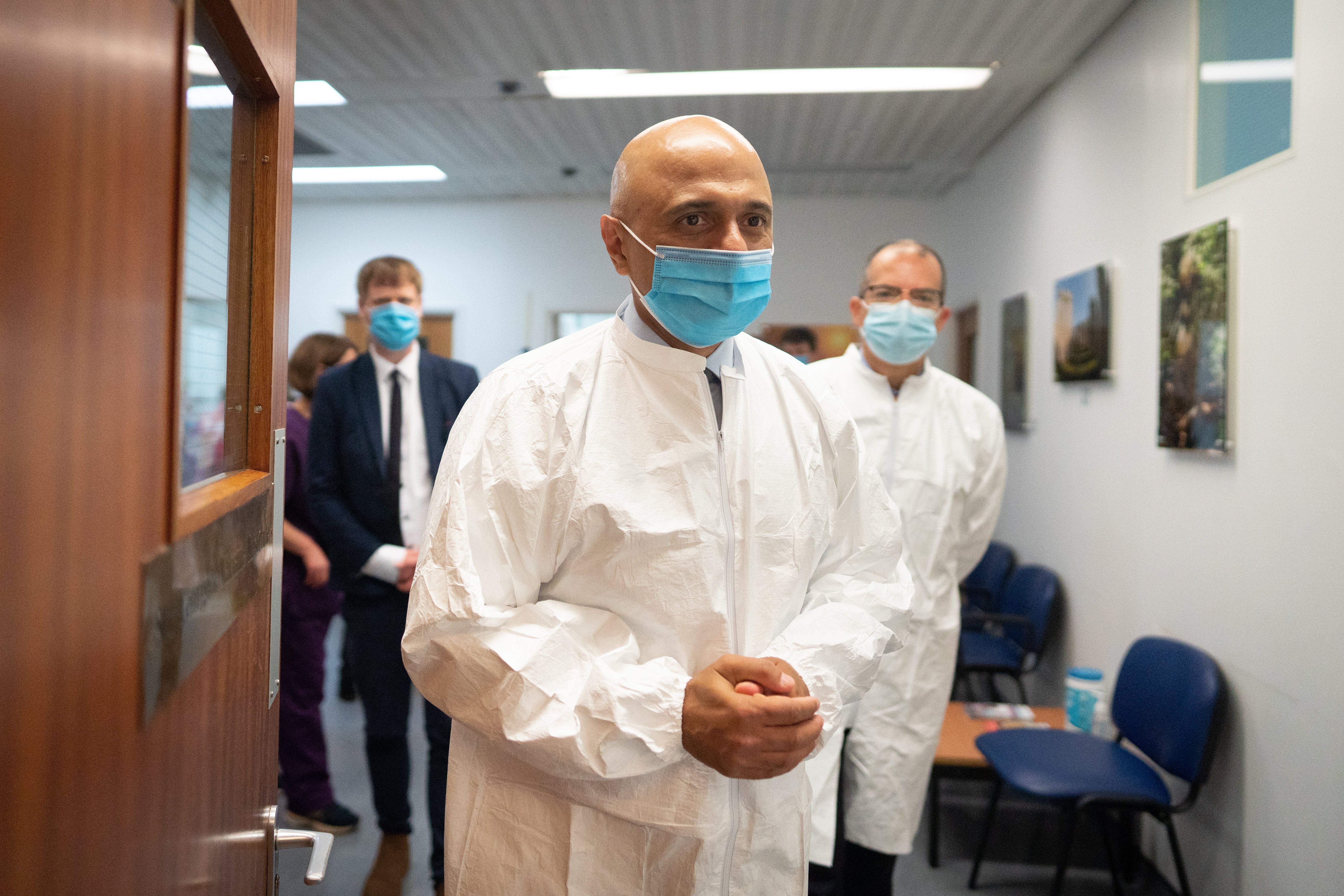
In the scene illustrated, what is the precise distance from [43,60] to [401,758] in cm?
243

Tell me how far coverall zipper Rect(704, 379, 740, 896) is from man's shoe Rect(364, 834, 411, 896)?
1.75 m

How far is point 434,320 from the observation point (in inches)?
285

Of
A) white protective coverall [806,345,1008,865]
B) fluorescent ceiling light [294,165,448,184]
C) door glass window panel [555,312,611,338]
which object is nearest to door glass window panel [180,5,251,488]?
white protective coverall [806,345,1008,865]

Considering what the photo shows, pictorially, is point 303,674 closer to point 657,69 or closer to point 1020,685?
point 1020,685

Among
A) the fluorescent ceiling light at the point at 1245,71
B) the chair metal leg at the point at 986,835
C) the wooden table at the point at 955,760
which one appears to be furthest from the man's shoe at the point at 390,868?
the fluorescent ceiling light at the point at 1245,71

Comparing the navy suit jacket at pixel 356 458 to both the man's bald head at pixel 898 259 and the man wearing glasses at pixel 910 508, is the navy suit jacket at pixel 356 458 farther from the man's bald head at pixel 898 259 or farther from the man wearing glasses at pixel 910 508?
the man's bald head at pixel 898 259

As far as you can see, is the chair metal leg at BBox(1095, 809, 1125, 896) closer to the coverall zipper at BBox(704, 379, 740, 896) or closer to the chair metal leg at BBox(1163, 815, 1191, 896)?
the chair metal leg at BBox(1163, 815, 1191, 896)

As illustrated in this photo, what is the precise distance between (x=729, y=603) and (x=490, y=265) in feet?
20.9

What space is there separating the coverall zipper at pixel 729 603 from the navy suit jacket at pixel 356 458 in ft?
4.78

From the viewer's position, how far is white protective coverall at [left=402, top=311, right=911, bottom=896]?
1055 mm

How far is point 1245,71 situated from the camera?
2475mm

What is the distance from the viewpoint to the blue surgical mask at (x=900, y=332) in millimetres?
2471

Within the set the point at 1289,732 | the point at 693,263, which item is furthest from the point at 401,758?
the point at 1289,732

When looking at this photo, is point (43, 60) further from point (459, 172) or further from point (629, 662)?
point (459, 172)
